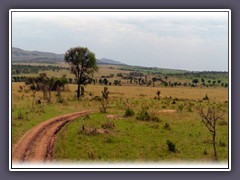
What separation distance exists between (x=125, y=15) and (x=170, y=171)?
15.3 feet

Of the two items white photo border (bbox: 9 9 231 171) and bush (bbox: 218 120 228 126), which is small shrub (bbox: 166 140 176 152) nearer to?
white photo border (bbox: 9 9 231 171)

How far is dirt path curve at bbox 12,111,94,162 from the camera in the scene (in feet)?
36.4

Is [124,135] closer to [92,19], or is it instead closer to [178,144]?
[178,144]

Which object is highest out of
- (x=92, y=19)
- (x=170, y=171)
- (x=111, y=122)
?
(x=92, y=19)

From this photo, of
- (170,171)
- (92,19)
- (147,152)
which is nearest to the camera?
(170,171)

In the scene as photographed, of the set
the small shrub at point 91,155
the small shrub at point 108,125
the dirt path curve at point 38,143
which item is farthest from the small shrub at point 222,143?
the dirt path curve at point 38,143

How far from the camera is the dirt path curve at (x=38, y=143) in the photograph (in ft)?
36.4

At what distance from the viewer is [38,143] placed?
12.5 m

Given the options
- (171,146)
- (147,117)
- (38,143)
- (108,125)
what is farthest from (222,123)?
(38,143)

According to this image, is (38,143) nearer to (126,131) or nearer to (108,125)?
(108,125)

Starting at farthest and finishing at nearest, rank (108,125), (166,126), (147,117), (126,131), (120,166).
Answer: (147,117) < (166,126) < (108,125) < (126,131) < (120,166)

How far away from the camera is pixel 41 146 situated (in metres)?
12.3

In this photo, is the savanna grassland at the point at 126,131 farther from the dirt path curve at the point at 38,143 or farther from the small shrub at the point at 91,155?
the dirt path curve at the point at 38,143
